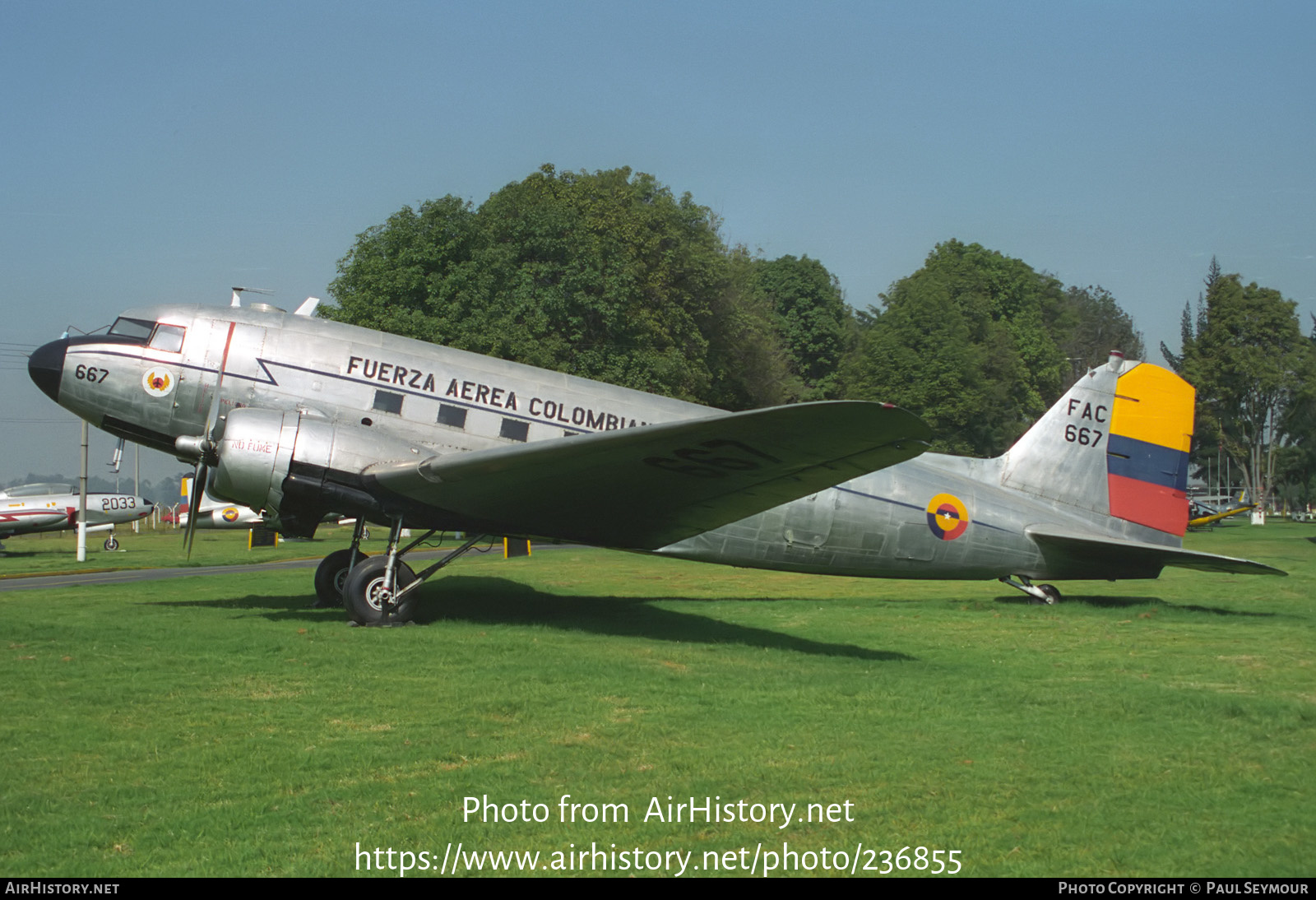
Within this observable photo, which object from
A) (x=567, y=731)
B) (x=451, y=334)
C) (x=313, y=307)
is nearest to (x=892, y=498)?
(x=567, y=731)

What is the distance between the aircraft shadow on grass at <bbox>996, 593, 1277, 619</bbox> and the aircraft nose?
41.1 ft

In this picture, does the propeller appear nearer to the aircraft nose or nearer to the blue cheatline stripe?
the aircraft nose


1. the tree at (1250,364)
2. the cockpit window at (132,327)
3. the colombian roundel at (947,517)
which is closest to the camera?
the cockpit window at (132,327)

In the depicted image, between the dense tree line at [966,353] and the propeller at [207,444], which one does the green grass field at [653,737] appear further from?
the dense tree line at [966,353]

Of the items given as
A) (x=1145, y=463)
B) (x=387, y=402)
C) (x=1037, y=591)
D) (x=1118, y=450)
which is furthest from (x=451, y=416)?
(x=1145, y=463)

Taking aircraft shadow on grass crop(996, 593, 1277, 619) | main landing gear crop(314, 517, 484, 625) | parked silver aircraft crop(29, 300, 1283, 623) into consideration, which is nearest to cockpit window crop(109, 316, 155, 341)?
parked silver aircraft crop(29, 300, 1283, 623)

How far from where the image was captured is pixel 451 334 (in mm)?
31891

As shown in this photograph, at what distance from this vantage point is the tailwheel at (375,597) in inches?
430

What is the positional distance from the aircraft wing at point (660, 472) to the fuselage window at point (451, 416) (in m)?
1.06

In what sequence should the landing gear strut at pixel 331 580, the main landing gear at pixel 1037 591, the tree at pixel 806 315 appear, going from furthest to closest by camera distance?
1. the tree at pixel 806 315
2. the main landing gear at pixel 1037 591
3. the landing gear strut at pixel 331 580

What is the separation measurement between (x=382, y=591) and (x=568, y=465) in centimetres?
297

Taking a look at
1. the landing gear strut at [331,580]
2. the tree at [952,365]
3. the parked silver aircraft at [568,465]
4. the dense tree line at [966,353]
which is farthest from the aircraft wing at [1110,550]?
the dense tree line at [966,353]

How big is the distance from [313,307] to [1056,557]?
10.4 metres

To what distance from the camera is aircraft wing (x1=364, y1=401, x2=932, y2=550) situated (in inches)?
317
